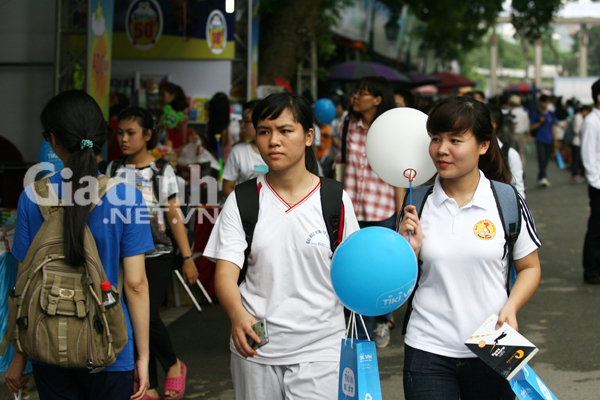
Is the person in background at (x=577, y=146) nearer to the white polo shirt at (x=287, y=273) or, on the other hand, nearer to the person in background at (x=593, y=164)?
the person in background at (x=593, y=164)

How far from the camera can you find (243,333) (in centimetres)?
223

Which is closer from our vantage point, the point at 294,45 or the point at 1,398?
the point at 1,398

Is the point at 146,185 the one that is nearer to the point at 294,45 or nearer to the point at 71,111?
the point at 71,111

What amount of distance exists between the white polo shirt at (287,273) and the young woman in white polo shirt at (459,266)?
362mm

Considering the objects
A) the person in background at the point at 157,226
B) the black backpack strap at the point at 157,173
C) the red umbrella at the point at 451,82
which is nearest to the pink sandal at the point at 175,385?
the person in background at the point at 157,226

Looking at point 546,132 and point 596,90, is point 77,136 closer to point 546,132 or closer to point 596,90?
point 596,90

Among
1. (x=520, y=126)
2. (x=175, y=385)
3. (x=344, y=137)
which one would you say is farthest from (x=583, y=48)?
(x=175, y=385)

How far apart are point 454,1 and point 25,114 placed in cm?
1631

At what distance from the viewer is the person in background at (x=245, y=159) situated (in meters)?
5.41

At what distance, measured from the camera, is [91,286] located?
7.51 ft

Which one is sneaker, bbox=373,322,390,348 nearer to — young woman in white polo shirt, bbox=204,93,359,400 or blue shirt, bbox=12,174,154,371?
young woman in white polo shirt, bbox=204,93,359,400

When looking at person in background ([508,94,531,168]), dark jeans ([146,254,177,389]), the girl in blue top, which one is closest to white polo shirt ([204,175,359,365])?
the girl in blue top

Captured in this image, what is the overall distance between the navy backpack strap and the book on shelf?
295 millimetres

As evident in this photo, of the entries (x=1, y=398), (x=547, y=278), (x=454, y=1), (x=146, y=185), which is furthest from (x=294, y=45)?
(x=454, y=1)
